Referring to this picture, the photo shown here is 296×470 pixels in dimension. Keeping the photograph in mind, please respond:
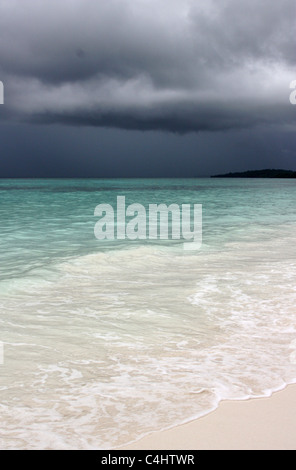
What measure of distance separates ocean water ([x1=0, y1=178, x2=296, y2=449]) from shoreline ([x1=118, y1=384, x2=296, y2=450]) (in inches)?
4.3

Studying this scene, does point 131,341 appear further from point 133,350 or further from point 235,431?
point 235,431

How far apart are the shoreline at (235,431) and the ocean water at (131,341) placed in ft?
0.36

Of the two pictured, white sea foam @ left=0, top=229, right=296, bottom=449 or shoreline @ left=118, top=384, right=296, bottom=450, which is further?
white sea foam @ left=0, top=229, right=296, bottom=449

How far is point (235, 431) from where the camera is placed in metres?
2.64

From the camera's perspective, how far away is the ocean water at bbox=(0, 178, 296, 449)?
2900mm

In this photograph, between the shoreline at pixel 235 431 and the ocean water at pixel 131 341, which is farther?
the ocean water at pixel 131 341

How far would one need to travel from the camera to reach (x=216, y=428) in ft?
8.84

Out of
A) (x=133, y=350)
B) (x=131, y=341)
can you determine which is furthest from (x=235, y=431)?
(x=131, y=341)

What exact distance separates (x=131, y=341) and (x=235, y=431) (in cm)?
189

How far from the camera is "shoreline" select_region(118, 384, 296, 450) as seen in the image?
8.24ft

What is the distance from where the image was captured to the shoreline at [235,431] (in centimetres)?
251

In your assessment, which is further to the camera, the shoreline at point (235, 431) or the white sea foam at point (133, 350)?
the white sea foam at point (133, 350)

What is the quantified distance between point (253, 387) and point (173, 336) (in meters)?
1.34

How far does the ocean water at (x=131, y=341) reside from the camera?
2.90 metres
